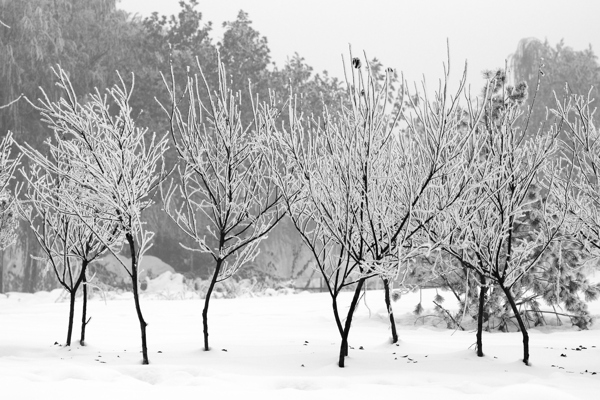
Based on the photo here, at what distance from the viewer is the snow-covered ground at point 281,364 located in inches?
178

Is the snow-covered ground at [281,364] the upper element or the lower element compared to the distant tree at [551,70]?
lower

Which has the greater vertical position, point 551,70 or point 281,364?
point 551,70

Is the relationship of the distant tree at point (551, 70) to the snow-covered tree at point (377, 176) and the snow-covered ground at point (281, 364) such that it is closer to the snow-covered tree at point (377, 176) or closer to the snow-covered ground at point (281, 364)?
the snow-covered ground at point (281, 364)

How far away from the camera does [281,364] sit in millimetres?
5777

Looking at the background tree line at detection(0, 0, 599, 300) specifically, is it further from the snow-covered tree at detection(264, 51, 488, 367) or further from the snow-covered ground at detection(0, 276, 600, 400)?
the snow-covered tree at detection(264, 51, 488, 367)

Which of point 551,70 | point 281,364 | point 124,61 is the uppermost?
point 551,70

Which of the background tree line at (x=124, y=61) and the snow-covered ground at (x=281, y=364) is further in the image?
the background tree line at (x=124, y=61)

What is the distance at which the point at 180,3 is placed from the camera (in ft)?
73.5

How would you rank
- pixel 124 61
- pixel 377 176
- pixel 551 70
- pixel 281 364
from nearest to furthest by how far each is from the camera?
1. pixel 377 176
2. pixel 281 364
3. pixel 124 61
4. pixel 551 70

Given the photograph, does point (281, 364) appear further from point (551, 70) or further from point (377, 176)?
point (551, 70)

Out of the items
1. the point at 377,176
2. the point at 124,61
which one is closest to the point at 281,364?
the point at 377,176

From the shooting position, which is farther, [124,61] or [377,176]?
[124,61]

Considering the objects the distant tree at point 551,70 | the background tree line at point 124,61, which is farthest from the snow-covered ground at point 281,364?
the distant tree at point 551,70

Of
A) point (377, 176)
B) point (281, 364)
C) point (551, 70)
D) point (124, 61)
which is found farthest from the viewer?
point (551, 70)
